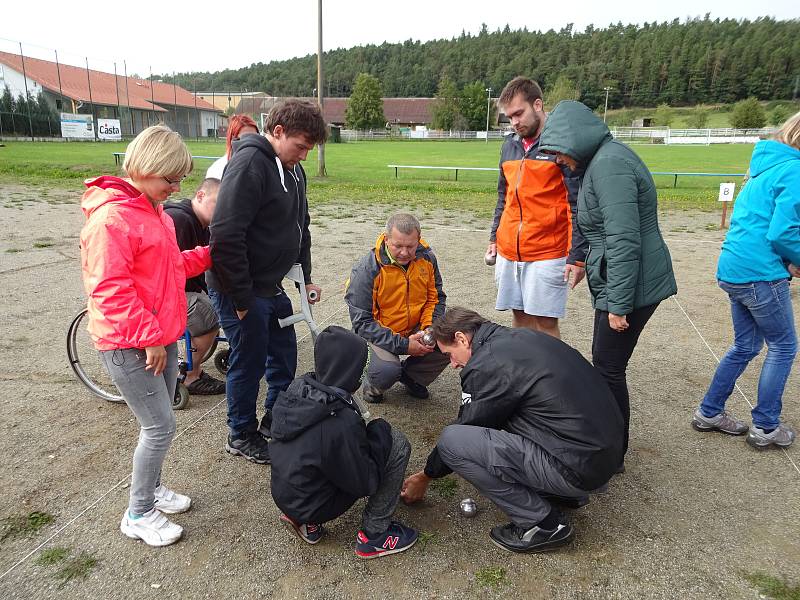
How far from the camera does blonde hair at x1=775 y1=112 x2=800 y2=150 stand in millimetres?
3113

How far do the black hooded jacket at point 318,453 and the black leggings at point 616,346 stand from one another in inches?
53.1

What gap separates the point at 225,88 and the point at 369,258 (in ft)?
513

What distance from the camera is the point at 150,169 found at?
2.33m

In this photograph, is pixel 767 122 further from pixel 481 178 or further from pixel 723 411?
pixel 723 411

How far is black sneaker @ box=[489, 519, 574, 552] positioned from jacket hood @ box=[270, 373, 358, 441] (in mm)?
958

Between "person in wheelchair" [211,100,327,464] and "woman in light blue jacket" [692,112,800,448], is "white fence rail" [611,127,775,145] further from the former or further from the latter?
"person in wheelchair" [211,100,327,464]

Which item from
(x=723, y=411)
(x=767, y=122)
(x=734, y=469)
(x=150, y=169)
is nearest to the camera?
(x=150, y=169)

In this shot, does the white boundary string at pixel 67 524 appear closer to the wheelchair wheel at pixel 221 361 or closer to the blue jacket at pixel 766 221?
the wheelchair wheel at pixel 221 361

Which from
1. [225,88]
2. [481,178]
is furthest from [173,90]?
[225,88]

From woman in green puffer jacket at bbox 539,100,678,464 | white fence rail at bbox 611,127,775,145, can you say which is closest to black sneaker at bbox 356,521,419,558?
woman in green puffer jacket at bbox 539,100,678,464

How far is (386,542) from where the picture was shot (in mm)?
2527

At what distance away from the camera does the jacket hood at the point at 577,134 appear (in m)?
2.88

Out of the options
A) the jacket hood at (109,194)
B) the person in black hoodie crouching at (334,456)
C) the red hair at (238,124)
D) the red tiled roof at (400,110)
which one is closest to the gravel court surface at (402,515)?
the person in black hoodie crouching at (334,456)

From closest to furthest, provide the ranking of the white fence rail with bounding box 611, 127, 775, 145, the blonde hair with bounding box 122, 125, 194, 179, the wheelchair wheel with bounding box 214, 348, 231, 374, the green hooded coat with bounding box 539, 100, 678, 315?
1. the blonde hair with bounding box 122, 125, 194, 179
2. the green hooded coat with bounding box 539, 100, 678, 315
3. the wheelchair wheel with bounding box 214, 348, 231, 374
4. the white fence rail with bounding box 611, 127, 775, 145
